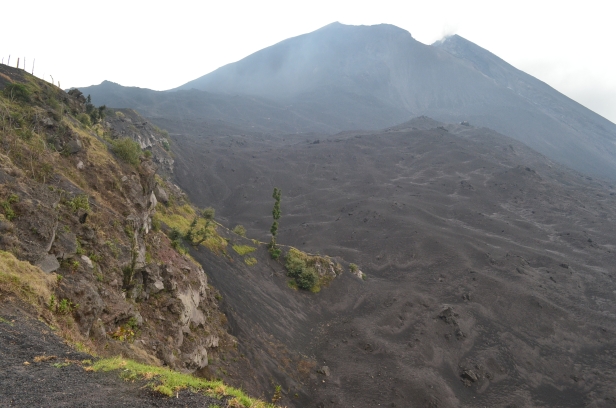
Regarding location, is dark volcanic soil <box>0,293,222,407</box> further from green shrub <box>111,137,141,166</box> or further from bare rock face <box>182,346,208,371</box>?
green shrub <box>111,137,141,166</box>

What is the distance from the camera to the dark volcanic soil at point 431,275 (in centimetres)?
3192

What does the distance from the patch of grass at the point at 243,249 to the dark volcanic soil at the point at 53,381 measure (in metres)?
31.3

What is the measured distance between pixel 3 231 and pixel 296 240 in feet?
177

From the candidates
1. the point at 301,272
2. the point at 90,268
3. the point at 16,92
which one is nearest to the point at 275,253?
the point at 301,272

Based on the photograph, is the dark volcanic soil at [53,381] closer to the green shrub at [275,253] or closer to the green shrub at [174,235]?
the green shrub at [174,235]

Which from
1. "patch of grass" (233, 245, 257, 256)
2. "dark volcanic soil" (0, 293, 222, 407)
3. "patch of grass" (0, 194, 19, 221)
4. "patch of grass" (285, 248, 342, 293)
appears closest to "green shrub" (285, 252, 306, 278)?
"patch of grass" (285, 248, 342, 293)

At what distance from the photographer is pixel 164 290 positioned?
20.1 m

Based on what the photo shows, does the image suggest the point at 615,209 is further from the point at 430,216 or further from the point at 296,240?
the point at 296,240

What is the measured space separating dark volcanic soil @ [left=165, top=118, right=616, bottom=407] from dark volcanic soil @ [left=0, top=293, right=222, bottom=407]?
1921 cm

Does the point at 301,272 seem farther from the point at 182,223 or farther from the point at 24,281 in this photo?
the point at 24,281

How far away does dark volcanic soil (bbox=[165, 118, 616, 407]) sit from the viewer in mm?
31922

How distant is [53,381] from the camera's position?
8094 millimetres

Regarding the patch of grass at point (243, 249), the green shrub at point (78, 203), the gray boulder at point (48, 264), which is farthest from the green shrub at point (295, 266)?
the gray boulder at point (48, 264)

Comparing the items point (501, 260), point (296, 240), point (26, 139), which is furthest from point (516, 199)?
point (26, 139)
